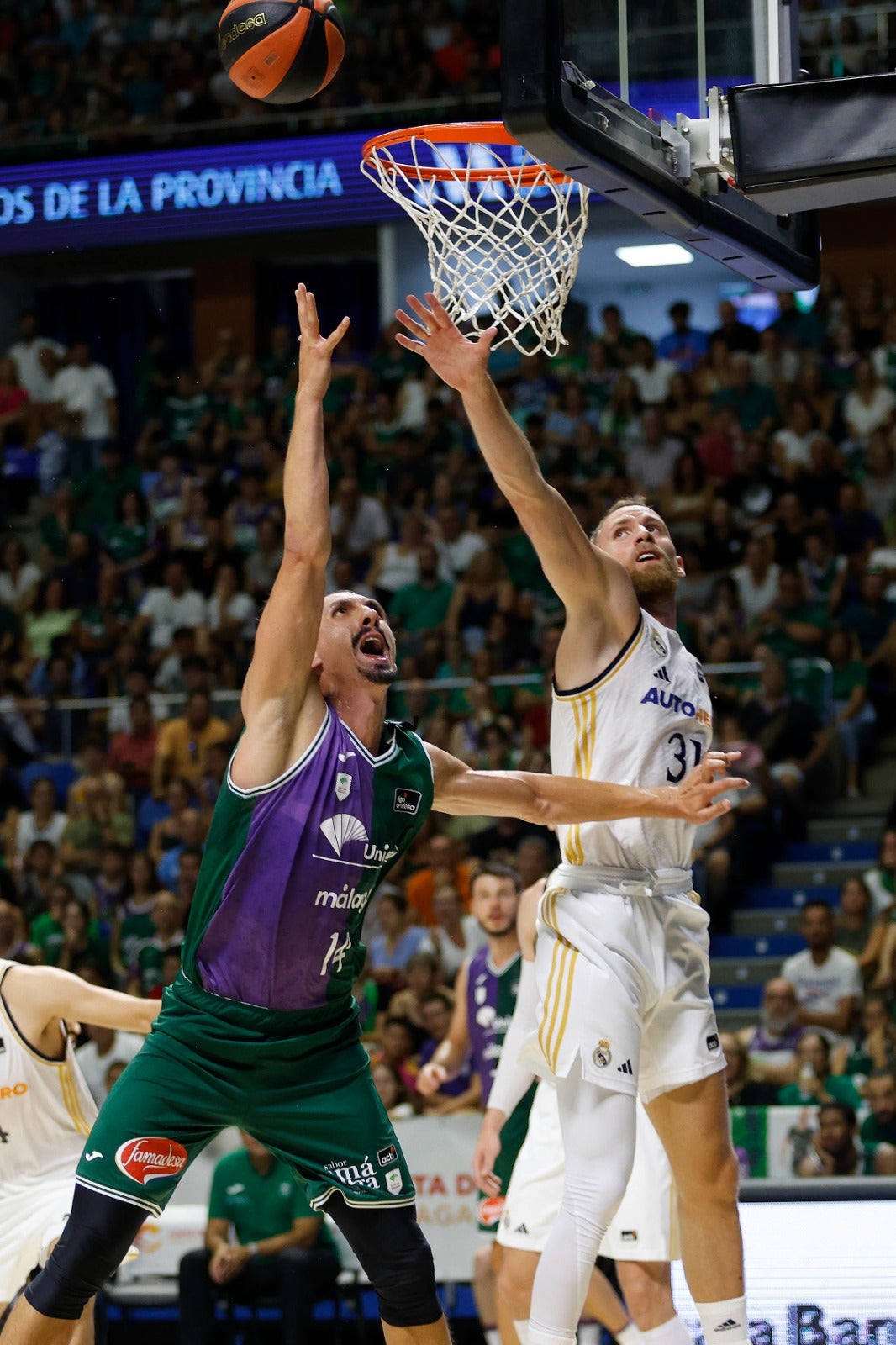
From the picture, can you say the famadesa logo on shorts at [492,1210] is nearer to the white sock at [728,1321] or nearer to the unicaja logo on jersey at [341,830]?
the white sock at [728,1321]

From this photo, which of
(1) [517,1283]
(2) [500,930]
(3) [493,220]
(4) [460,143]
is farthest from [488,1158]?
(4) [460,143]

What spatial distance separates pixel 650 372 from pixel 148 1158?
11123mm

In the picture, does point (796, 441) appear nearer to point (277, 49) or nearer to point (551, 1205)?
point (277, 49)

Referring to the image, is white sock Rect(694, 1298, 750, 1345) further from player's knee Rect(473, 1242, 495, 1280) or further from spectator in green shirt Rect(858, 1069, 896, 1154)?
spectator in green shirt Rect(858, 1069, 896, 1154)

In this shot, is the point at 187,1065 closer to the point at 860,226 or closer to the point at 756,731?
the point at 756,731

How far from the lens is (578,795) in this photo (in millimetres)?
4984

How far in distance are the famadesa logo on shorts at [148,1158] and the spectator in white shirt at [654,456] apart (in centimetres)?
992

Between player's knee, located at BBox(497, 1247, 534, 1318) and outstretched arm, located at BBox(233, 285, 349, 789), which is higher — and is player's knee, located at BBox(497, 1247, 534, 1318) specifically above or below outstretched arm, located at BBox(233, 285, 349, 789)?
below

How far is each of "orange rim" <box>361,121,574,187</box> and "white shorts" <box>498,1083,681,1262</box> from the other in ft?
10.5

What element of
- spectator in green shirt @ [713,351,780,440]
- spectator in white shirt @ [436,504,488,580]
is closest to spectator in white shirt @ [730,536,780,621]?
spectator in green shirt @ [713,351,780,440]

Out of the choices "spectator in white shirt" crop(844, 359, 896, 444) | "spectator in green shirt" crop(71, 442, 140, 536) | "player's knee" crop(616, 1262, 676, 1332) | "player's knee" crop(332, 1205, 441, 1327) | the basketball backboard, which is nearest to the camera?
the basketball backboard

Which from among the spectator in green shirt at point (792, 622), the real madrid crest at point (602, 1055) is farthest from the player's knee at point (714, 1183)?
the spectator in green shirt at point (792, 622)

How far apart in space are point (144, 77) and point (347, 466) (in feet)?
17.5

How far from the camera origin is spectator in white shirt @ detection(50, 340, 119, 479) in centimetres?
1686
